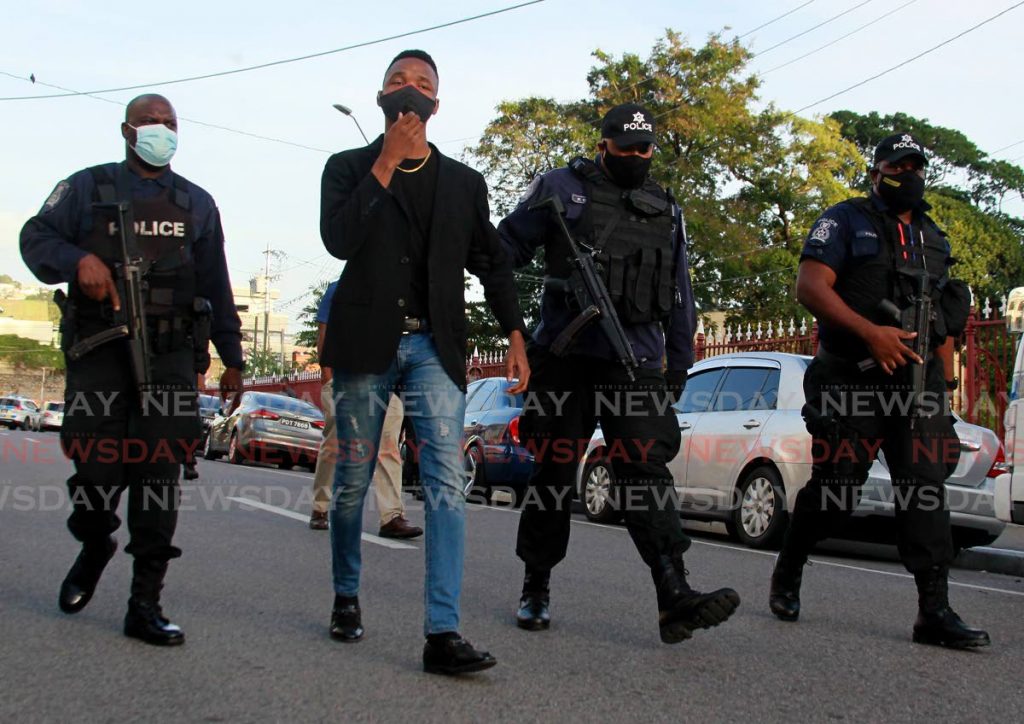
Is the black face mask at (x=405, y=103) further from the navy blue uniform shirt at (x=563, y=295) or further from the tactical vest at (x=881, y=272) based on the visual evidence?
the tactical vest at (x=881, y=272)

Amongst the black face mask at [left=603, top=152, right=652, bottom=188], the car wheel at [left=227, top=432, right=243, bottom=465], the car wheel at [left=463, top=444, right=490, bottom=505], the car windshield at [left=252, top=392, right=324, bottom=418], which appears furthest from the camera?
the car wheel at [left=227, top=432, right=243, bottom=465]

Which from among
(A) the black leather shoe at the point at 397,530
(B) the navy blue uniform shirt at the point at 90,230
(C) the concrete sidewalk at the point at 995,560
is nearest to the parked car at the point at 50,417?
(A) the black leather shoe at the point at 397,530

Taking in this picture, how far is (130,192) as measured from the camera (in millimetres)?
4676

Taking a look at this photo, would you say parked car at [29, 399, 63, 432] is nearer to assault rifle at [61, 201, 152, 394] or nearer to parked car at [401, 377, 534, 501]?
parked car at [401, 377, 534, 501]

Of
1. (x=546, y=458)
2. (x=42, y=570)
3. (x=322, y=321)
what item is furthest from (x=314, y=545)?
(x=546, y=458)

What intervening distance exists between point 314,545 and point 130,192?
354 cm

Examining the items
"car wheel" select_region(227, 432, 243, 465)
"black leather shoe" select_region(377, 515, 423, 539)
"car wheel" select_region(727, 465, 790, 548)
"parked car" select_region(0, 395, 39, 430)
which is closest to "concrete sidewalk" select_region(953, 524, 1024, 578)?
"car wheel" select_region(727, 465, 790, 548)

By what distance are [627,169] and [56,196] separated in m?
2.10

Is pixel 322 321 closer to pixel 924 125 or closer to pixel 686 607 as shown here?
pixel 686 607

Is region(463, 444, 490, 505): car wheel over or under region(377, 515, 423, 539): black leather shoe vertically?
over

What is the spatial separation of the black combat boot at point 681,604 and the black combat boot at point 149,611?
166cm

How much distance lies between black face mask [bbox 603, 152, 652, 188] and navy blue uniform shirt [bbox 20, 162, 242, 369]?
151 centimetres

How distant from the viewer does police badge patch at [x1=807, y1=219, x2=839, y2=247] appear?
5.23 m

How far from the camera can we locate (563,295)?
4.95 m
